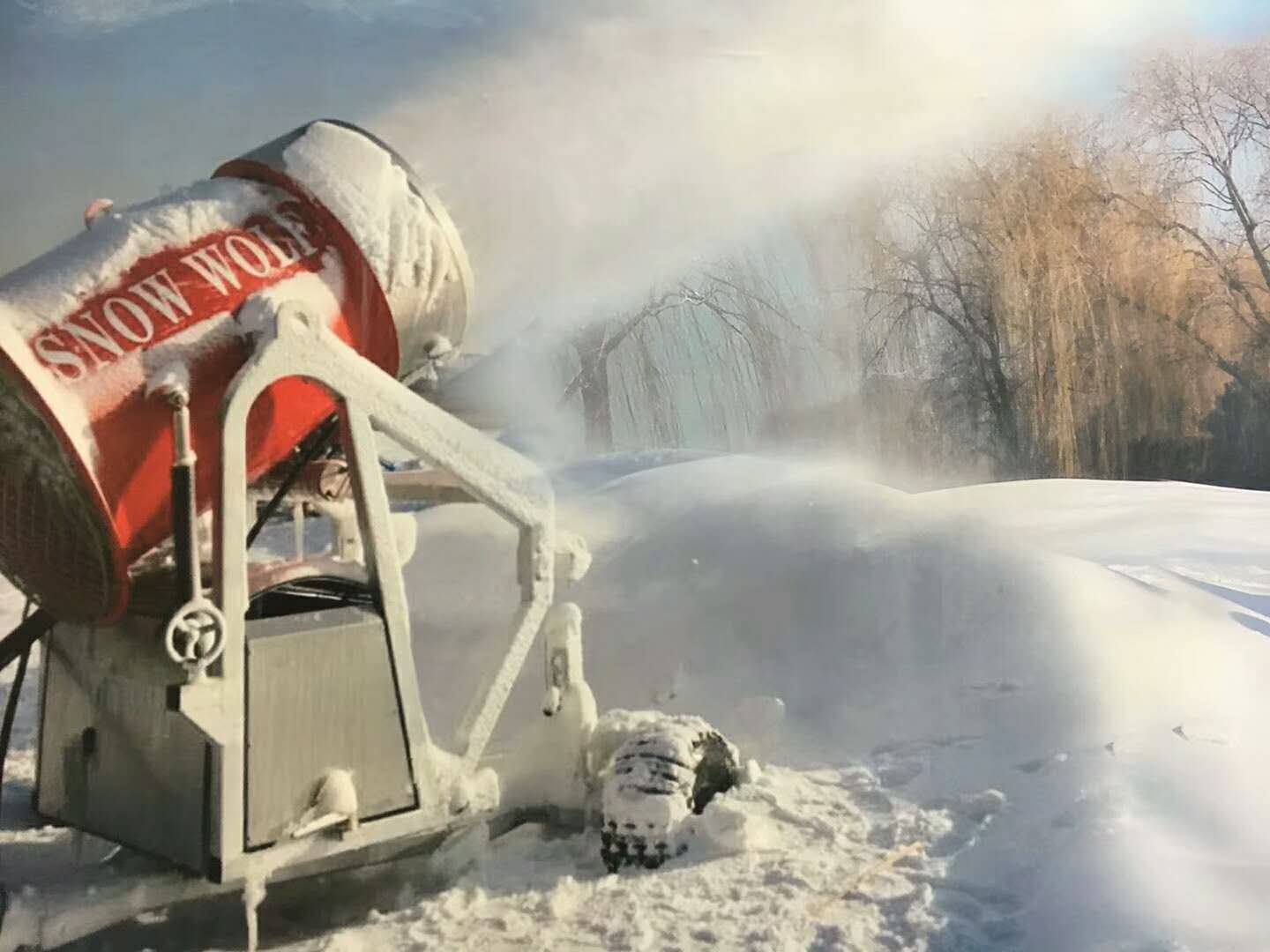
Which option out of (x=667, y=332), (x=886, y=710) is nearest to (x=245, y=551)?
(x=667, y=332)

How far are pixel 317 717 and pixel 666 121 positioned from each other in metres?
1.57

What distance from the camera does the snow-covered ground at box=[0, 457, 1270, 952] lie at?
2.12 m

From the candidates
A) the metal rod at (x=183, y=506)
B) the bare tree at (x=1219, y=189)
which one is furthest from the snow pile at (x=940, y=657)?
the metal rod at (x=183, y=506)

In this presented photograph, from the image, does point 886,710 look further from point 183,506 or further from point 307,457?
point 183,506

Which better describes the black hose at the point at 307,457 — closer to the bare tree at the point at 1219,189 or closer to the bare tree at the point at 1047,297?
the bare tree at the point at 1047,297

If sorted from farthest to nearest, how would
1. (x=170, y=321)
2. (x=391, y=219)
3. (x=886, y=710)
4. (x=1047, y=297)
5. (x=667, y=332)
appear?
(x=1047, y=297) < (x=886, y=710) < (x=667, y=332) < (x=391, y=219) < (x=170, y=321)

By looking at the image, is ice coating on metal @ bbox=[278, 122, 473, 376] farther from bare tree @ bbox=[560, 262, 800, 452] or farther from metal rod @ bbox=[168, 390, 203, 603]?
metal rod @ bbox=[168, 390, 203, 603]

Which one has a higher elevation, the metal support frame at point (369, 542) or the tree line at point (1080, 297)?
the tree line at point (1080, 297)

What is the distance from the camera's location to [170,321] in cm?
197

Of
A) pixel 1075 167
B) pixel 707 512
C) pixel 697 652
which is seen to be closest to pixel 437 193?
pixel 707 512

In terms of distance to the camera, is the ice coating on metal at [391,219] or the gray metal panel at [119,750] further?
the ice coating on metal at [391,219]

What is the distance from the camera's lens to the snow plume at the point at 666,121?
244 centimetres

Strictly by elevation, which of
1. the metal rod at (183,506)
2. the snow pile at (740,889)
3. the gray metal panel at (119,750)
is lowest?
the snow pile at (740,889)

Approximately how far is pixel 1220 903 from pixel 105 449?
2.25 m
